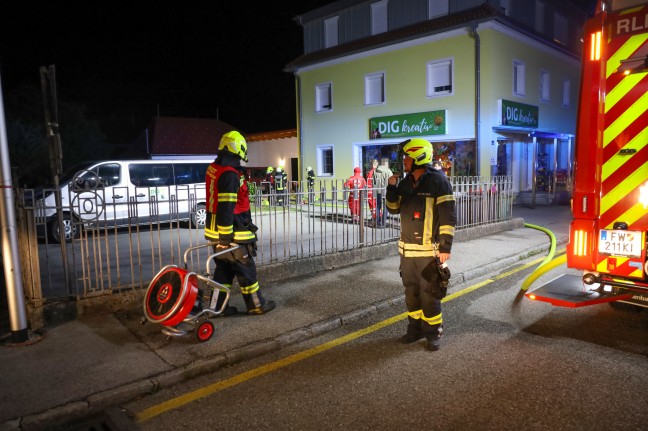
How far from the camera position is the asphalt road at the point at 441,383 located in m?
3.41

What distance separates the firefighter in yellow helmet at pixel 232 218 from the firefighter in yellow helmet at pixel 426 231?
5.64 feet

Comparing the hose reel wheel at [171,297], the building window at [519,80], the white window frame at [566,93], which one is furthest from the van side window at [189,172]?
the white window frame at [566,93]

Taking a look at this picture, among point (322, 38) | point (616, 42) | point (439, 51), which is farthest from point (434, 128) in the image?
point (616, 42)

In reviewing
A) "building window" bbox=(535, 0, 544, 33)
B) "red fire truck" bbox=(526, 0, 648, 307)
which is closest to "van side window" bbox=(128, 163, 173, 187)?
"red fire truck" bbox=(526, 0, 648, 307)

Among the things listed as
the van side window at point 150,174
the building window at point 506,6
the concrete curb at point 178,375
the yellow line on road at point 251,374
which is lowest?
the yellow line on road at point 251,374

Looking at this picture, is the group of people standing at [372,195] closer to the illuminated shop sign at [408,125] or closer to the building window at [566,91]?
the illuminated shop sign at [408,125]

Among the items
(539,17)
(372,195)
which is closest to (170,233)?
(372,195)

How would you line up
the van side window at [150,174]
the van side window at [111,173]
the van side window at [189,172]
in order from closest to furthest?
the van side window at [111,173] → the van side window at [150,174] → the van side window at [189,172]

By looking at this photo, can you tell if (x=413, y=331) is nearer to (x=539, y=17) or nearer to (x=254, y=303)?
(x=254, y=303)

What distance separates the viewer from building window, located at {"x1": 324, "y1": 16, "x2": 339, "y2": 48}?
22031 millimetres

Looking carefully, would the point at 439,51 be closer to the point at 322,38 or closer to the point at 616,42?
the point at 322,38

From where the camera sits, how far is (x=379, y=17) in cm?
→ 2017

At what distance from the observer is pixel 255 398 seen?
3.78 meters

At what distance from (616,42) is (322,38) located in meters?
19.5
